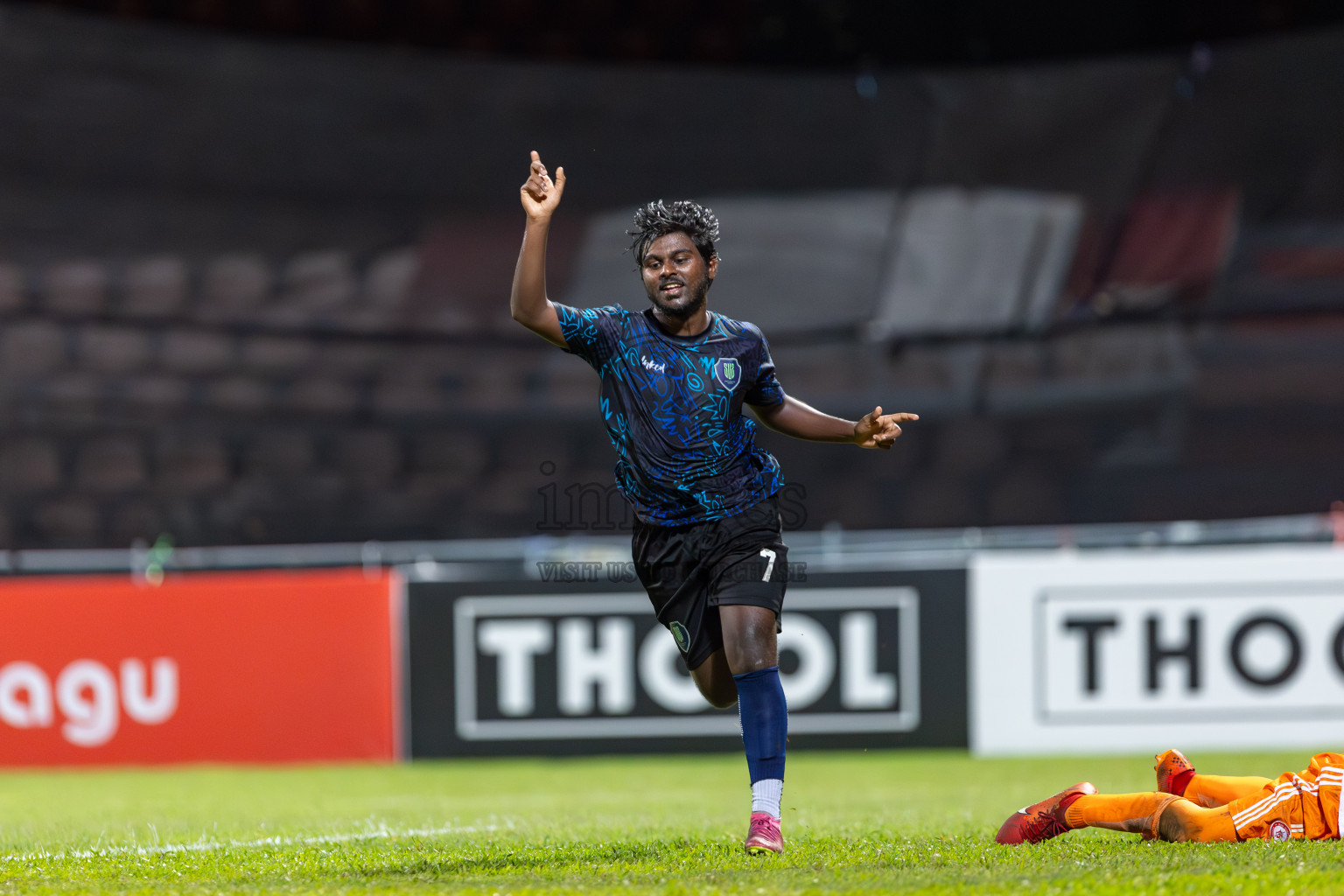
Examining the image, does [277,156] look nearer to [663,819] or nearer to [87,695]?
[87,695]

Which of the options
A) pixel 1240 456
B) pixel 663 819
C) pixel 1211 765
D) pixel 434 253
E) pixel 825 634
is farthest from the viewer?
pixel 434 253

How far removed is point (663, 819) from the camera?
204 inches

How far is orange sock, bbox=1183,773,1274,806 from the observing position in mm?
3732

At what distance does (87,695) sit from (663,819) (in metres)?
5.02

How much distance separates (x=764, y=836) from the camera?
366cm

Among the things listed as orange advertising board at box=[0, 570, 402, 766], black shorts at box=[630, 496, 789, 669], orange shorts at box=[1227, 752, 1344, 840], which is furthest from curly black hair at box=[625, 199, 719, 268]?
orange advertising board at box=[0, 570, 402, 766]

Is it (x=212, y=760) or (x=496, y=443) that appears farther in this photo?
(x=496, y=443)

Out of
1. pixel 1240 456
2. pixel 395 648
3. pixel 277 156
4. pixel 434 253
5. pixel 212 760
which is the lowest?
pixel 212 760

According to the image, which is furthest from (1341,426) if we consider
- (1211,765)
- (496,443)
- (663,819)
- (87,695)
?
(87,695)

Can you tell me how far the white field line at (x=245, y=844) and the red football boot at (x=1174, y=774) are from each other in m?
2.16

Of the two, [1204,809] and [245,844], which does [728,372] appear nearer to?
[1204,809]

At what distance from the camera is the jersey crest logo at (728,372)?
3.94 meters

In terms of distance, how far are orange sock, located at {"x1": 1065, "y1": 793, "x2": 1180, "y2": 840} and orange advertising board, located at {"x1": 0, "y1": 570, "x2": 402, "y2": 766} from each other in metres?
5.86

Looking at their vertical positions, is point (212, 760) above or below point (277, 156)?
below
